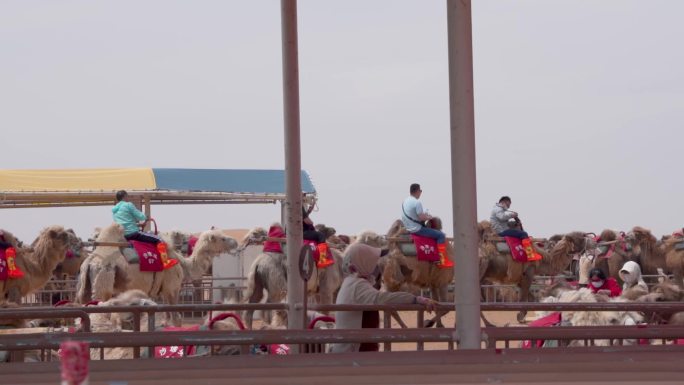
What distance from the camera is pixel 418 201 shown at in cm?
2189

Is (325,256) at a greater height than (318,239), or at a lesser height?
lesser

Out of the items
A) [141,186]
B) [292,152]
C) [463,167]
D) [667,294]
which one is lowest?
[667,294]

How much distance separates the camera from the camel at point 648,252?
26375mm

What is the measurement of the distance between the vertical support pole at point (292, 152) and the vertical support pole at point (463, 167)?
2.24 meters

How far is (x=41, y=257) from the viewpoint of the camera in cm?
2103

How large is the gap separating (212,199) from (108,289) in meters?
11.0

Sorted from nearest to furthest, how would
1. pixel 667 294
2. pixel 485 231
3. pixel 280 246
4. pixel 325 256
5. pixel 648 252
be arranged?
pixel 667 294, pixel 280 246, pixel 325 256, pixel 485 231, pixel 648 252

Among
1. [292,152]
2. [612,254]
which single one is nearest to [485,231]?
[612,254]

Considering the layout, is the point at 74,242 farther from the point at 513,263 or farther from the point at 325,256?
the point at 513,263

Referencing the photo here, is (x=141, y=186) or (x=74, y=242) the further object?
(x=141, y=186)

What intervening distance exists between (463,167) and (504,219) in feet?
58.0

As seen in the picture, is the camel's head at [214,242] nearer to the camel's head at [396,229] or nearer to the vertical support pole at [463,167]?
the camel's head at [396,229]

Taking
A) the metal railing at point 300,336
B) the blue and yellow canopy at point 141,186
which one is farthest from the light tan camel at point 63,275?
the metal railing at point 300,336

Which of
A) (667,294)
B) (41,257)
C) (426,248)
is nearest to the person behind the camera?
(667,294)
